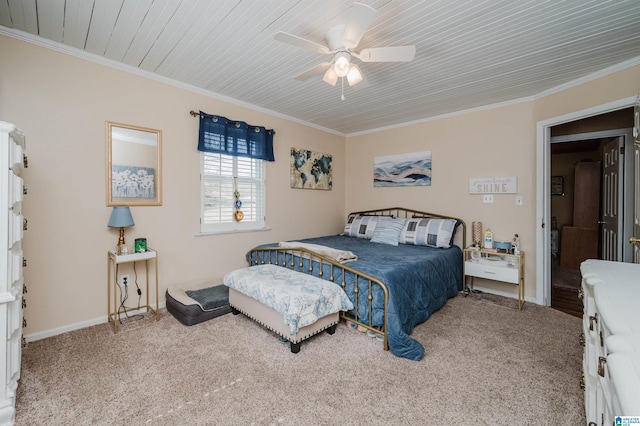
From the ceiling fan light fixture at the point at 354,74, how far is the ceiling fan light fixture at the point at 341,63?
0.23ft

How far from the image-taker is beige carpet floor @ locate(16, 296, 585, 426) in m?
1.64

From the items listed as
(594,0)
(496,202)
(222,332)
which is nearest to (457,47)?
(594,0)

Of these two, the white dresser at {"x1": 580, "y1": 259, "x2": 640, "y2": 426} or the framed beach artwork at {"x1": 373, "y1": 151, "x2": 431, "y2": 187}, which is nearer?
the white dresser at {"x1": 580, "y1": 259, "x2": 640, "y2": 426}

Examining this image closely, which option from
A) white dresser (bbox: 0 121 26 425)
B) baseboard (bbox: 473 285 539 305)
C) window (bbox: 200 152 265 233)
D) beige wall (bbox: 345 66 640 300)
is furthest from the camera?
window (bbox: 200 152 265 233)

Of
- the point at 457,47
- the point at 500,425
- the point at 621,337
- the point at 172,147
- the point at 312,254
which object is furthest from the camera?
the point at 172,147

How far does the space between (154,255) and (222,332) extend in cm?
107

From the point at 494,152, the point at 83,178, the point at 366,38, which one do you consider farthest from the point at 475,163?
the point at 83,178

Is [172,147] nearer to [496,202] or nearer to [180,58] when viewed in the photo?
[180,58]

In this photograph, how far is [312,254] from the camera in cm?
285

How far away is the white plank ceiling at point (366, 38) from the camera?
200 centimetres

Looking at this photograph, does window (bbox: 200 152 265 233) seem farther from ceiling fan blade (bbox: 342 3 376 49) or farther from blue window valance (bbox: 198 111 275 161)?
ceiling fan blade (bbox: 342 3 376 49)

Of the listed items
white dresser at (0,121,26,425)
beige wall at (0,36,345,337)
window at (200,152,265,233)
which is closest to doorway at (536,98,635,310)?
window at (200,152,265,233)

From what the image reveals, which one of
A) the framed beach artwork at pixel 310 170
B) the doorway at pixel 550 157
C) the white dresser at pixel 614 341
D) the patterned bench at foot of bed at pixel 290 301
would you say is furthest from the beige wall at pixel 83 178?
the doorway at pixel 550 157

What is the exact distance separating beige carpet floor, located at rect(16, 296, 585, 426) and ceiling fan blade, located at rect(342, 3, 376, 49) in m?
2.37
